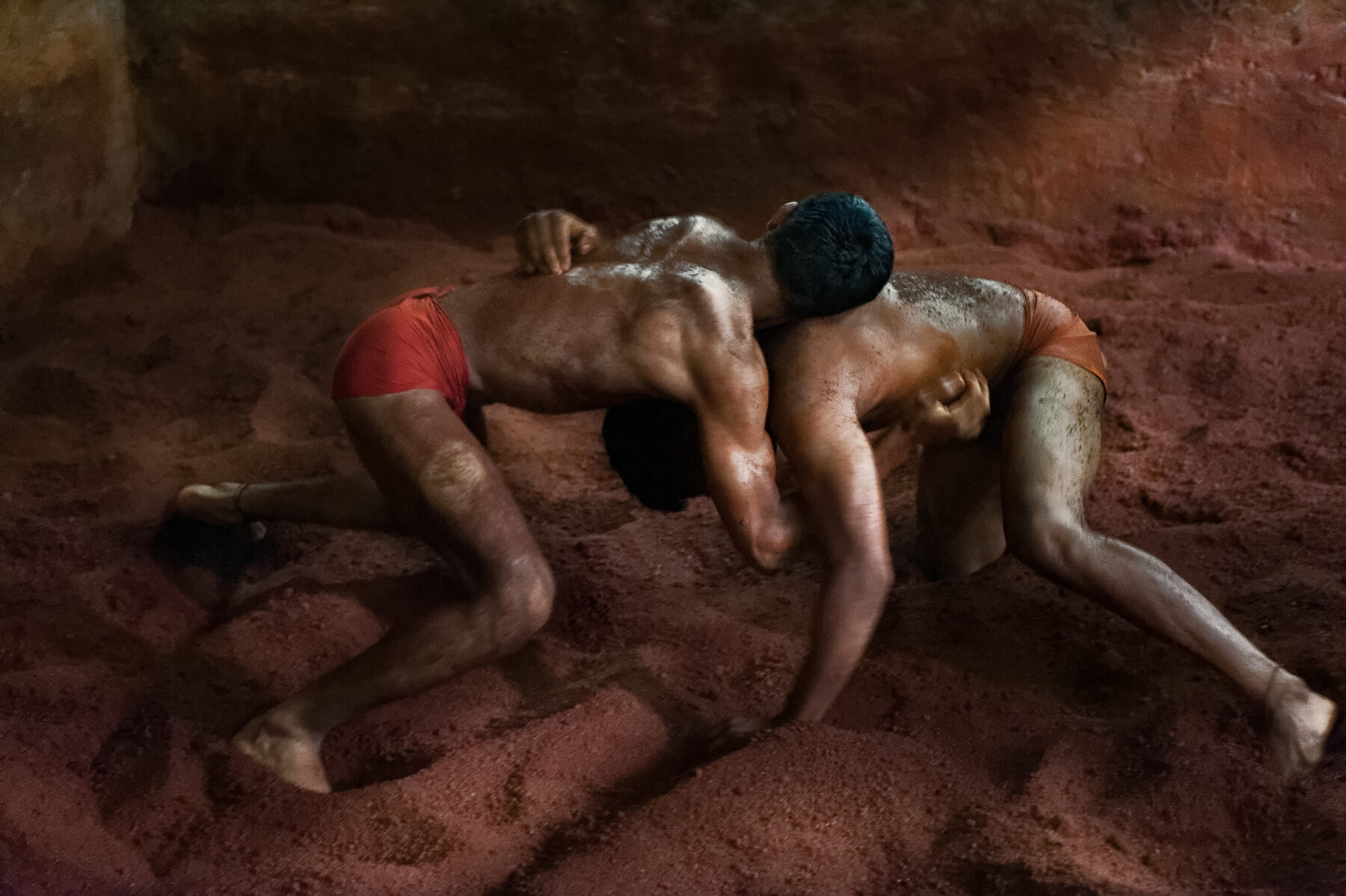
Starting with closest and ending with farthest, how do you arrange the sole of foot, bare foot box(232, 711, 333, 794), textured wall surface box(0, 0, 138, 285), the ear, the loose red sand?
the loose red sand, the sole of foot, bare foot box(232, 711, 333, 794), the ear, textured wall surface box(0, 0, 138, 285)

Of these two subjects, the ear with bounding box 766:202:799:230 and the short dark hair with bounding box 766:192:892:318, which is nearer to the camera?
the short dark hair with bounding box 766:192:892:318

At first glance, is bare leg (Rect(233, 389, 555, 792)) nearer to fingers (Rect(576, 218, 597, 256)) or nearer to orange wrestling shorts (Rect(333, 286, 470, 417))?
orange wrestling shorts (Rect(333, 286, 470, 417))

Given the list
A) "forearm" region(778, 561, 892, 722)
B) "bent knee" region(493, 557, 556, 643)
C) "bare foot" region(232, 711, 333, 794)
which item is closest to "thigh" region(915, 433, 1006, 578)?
"forearm" region(778, 561, 892, 722)

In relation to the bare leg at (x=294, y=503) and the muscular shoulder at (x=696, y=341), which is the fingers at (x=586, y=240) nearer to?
the muscular shoulder at (x=696, y=341)

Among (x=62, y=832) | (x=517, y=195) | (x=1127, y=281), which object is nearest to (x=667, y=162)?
(x=517, y=195)

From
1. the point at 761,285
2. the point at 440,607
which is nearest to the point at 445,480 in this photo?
the point at 440,607

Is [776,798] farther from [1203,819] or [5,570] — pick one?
[5,570]

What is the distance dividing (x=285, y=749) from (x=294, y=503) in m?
0.93

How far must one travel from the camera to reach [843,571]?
2516 millimetres

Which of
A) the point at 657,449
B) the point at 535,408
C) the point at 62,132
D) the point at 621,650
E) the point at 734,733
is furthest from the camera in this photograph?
the point at 62,132

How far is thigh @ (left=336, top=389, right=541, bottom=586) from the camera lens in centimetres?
246

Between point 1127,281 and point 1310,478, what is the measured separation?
1.19 metres

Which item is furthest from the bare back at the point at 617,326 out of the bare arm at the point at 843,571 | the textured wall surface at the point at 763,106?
the textured wall surface at the point at 763,106

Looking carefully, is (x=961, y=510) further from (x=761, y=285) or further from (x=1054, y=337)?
(x=761, y=285)
